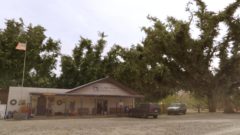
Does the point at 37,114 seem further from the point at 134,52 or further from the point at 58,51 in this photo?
the point at 134,52

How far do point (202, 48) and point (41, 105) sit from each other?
74.2 feet

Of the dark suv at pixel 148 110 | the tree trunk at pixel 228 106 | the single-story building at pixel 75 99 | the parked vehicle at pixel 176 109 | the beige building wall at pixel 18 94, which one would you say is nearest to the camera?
the beige building wall at pixel 18 94

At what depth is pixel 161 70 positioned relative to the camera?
4112 cm

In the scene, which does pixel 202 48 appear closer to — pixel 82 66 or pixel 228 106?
pixel 228 106

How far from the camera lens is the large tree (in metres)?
34.8

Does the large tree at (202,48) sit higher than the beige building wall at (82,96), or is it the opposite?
the large tree at (202,48)

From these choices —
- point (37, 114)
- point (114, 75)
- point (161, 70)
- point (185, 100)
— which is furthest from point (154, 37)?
point (185, 100)

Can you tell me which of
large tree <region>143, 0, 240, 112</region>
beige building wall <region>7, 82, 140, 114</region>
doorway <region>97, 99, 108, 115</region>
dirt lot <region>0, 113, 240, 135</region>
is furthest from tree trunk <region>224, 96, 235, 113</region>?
dirt lot <region>0, 113, 240, 135</region>

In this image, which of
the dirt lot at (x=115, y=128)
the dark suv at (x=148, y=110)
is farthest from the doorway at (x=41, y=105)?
the dark suv at (x=148, y=110)

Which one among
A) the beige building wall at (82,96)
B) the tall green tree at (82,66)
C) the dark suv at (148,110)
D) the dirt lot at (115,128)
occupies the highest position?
the tall green tree at (82,66)

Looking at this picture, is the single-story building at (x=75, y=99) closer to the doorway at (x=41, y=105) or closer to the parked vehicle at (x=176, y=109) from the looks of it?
the doorway at (x=41, y=105)

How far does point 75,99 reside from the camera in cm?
3052

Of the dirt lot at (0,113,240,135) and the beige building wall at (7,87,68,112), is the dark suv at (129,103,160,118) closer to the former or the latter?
the dirt lot at (0,113,240,135)

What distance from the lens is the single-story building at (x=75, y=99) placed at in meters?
27.2
